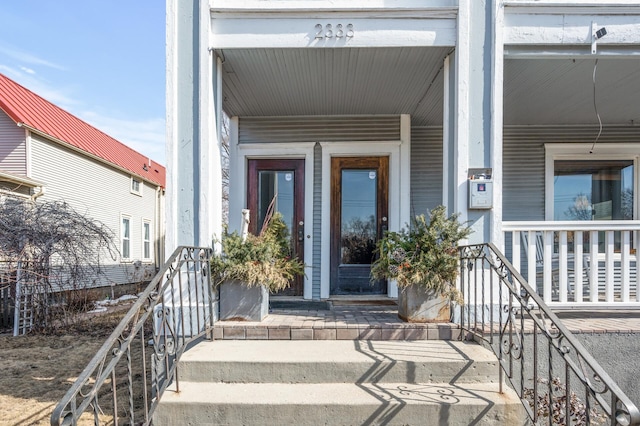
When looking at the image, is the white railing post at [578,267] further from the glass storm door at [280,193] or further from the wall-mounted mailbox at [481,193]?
the glass storm door at [280,193]

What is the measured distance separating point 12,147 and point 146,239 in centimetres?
542

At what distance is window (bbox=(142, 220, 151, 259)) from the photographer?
12.4 m

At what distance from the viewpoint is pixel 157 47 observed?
3301mm

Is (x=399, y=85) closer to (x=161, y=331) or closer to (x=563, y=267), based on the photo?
(x=563, y=267)

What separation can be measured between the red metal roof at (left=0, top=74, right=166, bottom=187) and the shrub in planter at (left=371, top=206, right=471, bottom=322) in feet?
28.5

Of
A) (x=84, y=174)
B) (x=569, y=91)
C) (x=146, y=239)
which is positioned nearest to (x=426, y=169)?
(x=569, y=91)

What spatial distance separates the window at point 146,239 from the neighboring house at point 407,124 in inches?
365

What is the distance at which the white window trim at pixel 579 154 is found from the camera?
491 cm

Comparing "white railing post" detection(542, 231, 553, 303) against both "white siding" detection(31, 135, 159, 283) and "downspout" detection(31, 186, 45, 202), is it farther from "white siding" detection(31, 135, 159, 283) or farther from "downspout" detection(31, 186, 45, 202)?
"downspout" detection(31, 186, 45, 202)

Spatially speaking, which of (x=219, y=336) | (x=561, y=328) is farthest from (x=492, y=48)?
(x=219, y=336)

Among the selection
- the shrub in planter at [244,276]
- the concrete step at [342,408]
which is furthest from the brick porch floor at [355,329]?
the concrete step at [342,408]

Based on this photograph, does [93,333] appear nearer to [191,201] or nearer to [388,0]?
[191,201]

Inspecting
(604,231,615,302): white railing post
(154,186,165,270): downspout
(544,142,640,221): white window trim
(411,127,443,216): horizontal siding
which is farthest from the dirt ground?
(154,186,165,270): downspout

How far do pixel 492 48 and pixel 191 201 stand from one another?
2.82 meters
